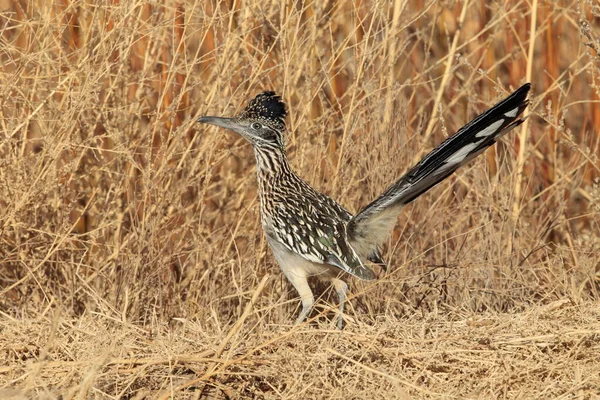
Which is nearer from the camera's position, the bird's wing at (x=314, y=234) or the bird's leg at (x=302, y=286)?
the bird's wing at (x=314, y=234)

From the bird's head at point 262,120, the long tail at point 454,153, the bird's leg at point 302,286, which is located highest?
the bird's head at point 262,120

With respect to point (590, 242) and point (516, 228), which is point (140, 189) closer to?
point (516, 228)

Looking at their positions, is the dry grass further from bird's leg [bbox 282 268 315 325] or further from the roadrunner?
the roadrunner

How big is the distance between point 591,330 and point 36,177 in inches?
106

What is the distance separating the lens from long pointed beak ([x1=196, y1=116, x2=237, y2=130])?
4.82 metres

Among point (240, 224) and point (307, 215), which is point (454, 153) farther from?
point (240, 224)

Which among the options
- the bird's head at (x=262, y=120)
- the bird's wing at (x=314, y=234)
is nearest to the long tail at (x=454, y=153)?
the bird's wing at (x=314, y=234)

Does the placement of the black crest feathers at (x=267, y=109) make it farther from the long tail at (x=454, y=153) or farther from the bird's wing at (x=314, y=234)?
the long tail at (x=454, y=153)

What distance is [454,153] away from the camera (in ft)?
14.0

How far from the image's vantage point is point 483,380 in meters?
3.99

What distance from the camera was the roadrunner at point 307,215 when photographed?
457cm

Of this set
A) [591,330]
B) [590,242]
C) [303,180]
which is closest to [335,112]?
[303,180]

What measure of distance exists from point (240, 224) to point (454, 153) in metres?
1.69

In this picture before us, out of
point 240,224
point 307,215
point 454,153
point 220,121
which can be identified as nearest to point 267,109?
point 220,121
